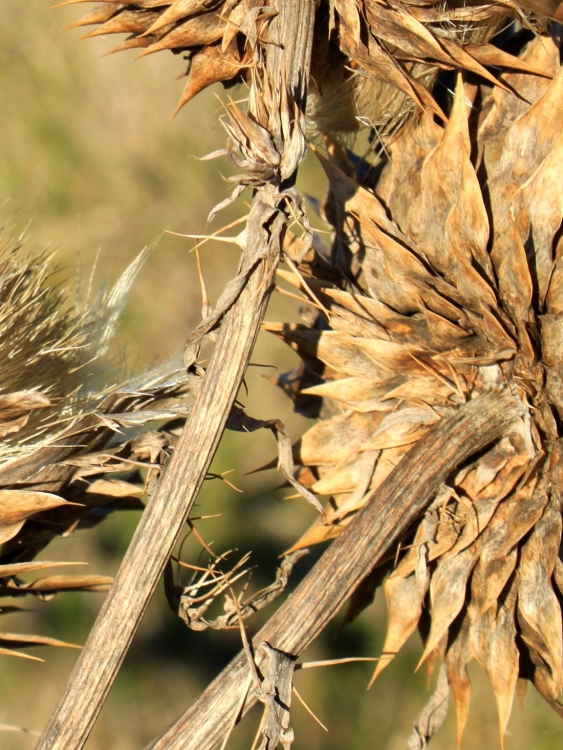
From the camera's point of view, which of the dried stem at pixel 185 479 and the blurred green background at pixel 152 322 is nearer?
the dried stem at pixel 185 479

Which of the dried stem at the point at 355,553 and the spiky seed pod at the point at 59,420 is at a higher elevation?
the spiky seed pod at the point at 59,420

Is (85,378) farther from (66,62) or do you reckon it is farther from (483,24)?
(66,62)

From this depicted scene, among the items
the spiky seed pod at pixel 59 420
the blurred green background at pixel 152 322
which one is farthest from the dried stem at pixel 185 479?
the blurred green background at pixel 152 322

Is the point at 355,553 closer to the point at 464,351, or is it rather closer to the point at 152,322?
the point at 464,351

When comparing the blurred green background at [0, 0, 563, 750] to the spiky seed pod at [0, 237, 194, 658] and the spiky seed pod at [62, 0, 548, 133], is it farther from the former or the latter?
the spiky seed pod at [62, 0, 548, 133]

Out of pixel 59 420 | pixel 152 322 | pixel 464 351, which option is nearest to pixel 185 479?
pixel 59 420

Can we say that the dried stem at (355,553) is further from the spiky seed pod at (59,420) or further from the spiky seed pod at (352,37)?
Answer: the spiky seed pod at (352,37)

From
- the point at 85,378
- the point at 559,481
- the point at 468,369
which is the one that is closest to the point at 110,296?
the point at 85,378
